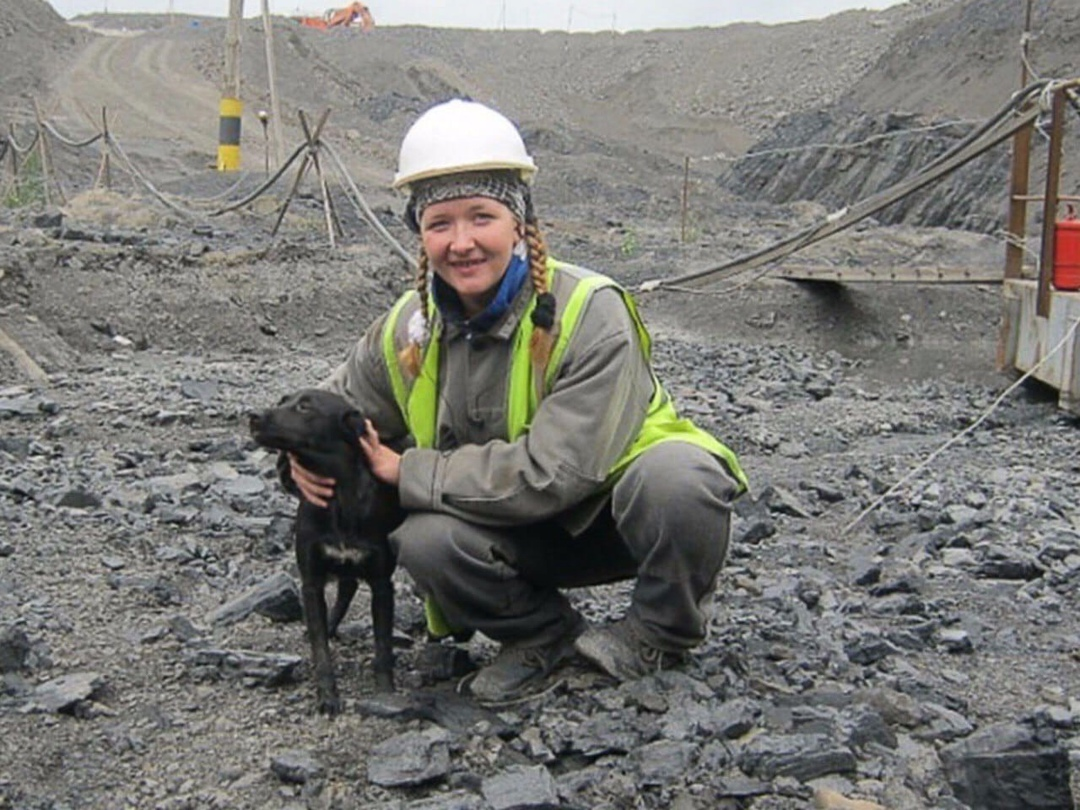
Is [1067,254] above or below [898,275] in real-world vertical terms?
above

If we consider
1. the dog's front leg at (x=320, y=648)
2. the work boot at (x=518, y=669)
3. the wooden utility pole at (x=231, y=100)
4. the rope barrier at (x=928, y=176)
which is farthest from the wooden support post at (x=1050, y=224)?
the wooden utility pole at (x=231, y=100)

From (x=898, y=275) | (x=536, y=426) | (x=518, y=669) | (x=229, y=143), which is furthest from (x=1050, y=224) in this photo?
(x=229, y=143)

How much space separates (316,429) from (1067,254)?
754cm

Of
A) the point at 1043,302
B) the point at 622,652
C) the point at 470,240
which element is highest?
the point at 470,240

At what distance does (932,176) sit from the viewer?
11.2 metres

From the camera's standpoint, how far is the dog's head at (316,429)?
153 inches

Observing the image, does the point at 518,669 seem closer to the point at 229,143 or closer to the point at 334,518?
the point at 334,518

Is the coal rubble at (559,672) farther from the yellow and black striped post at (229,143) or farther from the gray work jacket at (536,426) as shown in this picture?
the yellow and black striped post at (229,143)

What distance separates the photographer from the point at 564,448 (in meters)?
3.83

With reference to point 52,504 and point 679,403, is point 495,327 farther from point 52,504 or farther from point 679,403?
point 679,403

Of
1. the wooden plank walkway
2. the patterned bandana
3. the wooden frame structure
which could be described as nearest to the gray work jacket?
the patterned bandana

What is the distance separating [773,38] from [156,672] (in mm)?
65251

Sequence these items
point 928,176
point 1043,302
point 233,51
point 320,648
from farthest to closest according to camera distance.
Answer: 1. point 233,51
2. point 928,176
3. point 1043,302
4. point 320,648

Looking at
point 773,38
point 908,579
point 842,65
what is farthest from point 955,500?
point 773,38
